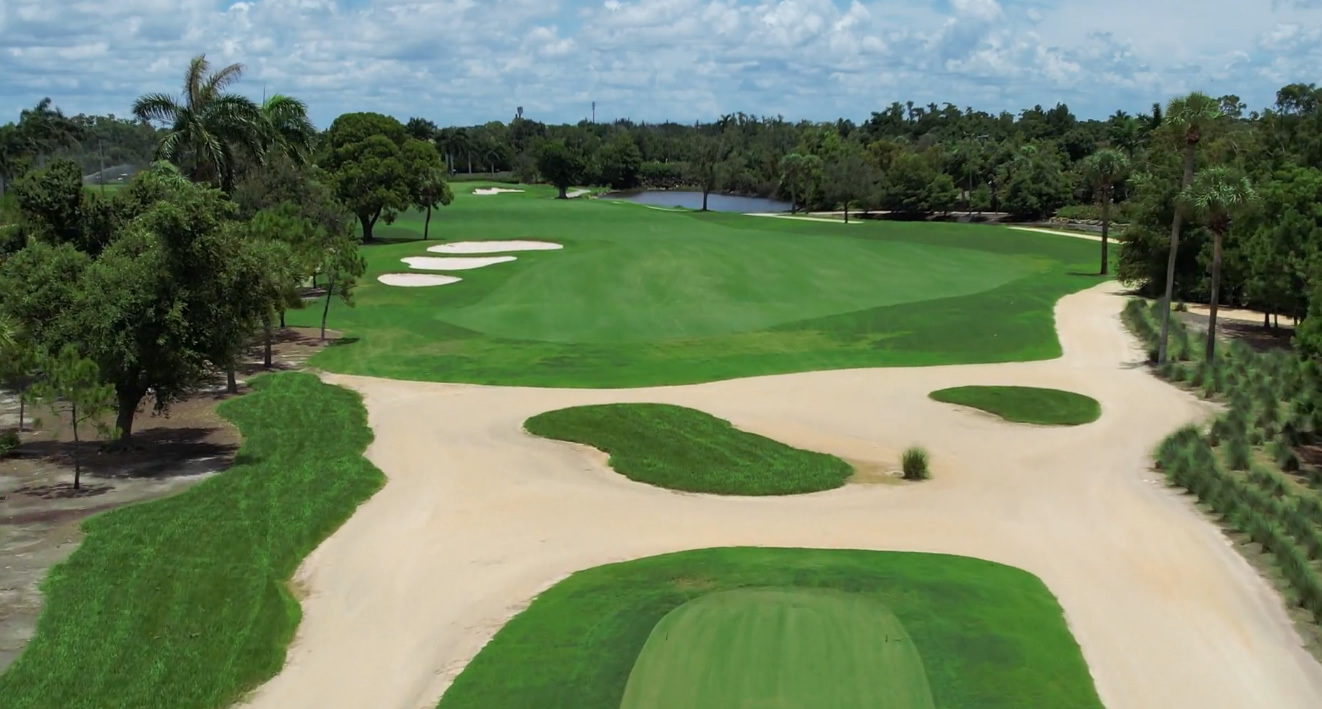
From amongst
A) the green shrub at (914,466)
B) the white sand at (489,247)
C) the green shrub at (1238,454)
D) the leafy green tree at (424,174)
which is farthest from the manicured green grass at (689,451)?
A: the leafy green tree at (424,174)

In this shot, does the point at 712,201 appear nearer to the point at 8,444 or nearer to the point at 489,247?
the point at 489,247

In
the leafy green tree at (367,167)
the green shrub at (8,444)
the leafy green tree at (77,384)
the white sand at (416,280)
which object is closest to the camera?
the leafy green tree at (77,384)

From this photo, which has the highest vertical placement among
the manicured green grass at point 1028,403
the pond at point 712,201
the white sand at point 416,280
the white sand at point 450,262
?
the pond at point 712,201

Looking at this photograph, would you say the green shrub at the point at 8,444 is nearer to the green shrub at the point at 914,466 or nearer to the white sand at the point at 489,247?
the green shrub at the point at 914,466

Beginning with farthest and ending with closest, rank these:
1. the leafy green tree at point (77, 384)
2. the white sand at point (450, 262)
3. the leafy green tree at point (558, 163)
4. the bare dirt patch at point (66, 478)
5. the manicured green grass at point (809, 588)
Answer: the leafy green tree at point (558, 163)
the white sand at point (450, 262)
the leafy green tree at point (77, 384)
the bare dirt patch at point (66, 478)
the manicured green grass at point (809, 588)

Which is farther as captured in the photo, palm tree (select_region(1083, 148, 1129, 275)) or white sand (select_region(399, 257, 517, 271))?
palm tree (select_region(1083, 148, 1129, 275))

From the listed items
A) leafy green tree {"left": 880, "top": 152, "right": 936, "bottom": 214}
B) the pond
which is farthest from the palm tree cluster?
the pond

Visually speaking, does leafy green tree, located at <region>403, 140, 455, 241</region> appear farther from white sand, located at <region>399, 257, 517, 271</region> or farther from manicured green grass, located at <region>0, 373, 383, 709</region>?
manicured green grass, located at <region>0, 373, 383, 709</region>
